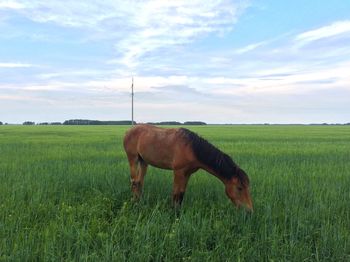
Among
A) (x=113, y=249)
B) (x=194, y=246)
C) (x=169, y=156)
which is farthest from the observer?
(x=169, y=156)

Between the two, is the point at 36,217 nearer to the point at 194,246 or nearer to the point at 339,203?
the point at 194,246

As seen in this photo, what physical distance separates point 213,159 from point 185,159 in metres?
0.51

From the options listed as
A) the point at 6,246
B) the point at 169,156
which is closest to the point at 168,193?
the point at 169,156

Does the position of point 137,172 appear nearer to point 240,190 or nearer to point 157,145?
point 157,145

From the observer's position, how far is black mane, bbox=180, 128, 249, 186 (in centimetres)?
657

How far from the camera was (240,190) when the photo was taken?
21.1 ft

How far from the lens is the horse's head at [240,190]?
20.9 ft

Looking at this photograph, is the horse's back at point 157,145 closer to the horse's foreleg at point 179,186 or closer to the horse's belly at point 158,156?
the horse's belly at point 158,156

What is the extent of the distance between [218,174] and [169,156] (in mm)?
1098

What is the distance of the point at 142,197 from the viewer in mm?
7820

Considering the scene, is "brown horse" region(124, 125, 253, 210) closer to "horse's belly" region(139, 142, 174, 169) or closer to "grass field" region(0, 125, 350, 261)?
"horse's belly" region(139, 142, 174, 169)

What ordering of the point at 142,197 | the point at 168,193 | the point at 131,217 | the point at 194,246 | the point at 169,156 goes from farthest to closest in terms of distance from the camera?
the point at 168,193, the point at 142,197, the point at 169,156, the point at 131,217, the point at 194,246

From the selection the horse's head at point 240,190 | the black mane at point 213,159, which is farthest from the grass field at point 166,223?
the black mane at point 213,159

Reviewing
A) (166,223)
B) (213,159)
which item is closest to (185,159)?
(213,159)
